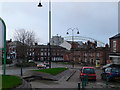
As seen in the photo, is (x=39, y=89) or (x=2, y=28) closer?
(x=39, y=89)

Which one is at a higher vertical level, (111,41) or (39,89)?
(111,41)

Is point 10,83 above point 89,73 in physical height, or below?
above

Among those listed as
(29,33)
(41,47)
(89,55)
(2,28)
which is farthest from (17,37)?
(41,47)

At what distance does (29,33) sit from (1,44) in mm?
47211

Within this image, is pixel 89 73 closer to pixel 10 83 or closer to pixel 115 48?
pixel 10 83

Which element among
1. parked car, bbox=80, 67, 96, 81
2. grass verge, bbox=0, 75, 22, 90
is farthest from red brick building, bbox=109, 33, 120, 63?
grass verge, bbox=0, 75, 22, 90

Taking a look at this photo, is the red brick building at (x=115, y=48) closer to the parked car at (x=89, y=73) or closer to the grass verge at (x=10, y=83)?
the parked car at (x=89, y=73)

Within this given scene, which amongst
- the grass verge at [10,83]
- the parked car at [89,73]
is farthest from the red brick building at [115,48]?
the grass verge at [10,83]

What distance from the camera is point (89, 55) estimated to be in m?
80.6

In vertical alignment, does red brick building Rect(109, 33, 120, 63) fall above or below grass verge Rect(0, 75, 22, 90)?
above

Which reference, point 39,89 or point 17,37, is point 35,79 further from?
point 17,37

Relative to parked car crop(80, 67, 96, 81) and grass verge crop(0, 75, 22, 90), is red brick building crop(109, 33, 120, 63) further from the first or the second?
grass verge crop(0, 75, 22, 90)

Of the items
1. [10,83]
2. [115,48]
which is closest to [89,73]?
[10,83]

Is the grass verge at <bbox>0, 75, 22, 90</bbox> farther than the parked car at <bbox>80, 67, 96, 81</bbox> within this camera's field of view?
No
